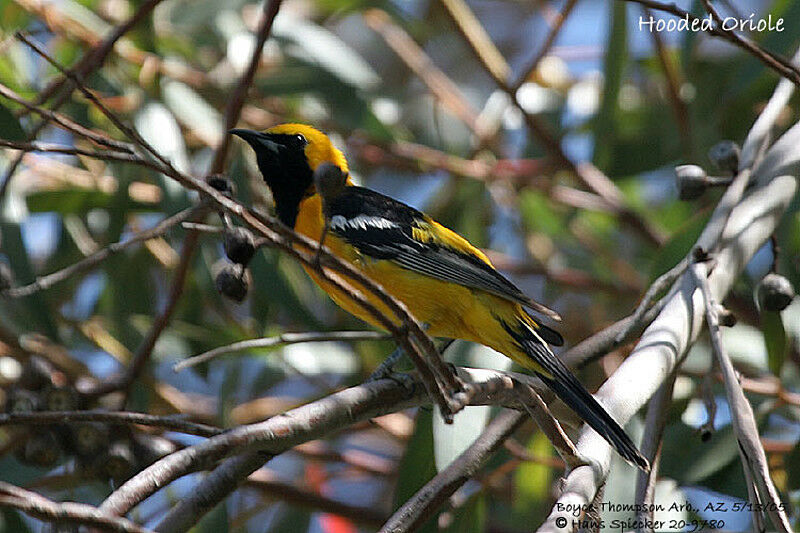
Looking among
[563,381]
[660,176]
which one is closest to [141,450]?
[563,381]

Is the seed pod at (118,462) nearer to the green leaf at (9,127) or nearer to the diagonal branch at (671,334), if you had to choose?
the green leaf at (9,127)

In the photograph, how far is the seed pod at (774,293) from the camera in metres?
2.04

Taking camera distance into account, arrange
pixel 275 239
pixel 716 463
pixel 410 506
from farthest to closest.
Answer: pixel 716 463, pixel 410 506, pixel 275 239

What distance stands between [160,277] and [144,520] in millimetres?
1941

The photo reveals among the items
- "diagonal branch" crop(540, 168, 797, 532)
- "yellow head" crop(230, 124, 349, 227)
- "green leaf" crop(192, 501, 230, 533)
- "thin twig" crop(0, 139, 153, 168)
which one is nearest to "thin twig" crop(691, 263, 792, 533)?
"diagonal branch" crop(540, 168, 797, 532)

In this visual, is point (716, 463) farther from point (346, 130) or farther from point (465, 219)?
point (346, 130)

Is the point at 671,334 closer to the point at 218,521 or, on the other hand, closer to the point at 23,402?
the point at 218,521

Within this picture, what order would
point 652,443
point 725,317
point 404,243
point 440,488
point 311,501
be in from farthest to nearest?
point 311,501 < point 404,243 < point 725,317 < point 652,443 < point 440,488

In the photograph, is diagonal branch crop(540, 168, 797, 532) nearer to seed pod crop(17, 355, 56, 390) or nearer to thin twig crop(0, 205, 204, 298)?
thin twig crop(0, 205, 204, 298)

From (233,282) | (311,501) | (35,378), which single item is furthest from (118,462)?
(233,282)

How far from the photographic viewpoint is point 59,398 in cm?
258

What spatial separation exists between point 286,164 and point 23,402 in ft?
3.29

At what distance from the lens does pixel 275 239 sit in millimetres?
1177

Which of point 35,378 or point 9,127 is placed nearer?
point 9,127
